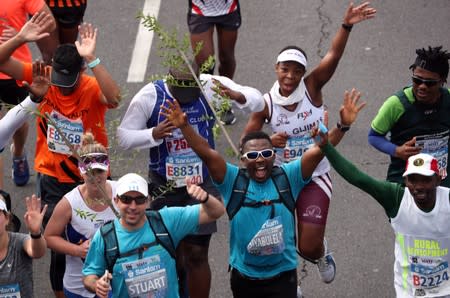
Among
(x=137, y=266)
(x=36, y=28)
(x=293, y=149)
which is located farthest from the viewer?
(x=293, y=149)

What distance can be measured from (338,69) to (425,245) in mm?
5315

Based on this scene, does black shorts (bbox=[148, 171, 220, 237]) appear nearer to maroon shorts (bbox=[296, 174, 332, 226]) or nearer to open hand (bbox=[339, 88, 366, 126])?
maroon shorts (bbox=[296, 174, 332, 226])

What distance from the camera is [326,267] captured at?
9133 millimetres

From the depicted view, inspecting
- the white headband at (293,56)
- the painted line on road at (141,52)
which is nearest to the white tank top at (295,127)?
the white headband at (293,56)

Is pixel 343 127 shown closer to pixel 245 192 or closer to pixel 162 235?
pixel 245 192

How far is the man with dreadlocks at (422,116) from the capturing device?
338 inches

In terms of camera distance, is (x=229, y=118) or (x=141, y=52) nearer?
(x=229, y=118)

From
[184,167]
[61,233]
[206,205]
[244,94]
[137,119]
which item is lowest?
[61,233]

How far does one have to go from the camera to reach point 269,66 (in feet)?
41.9

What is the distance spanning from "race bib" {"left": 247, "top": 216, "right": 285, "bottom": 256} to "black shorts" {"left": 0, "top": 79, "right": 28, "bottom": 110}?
3.28 metres

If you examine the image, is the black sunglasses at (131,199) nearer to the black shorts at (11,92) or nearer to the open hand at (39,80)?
the open hand at (39,80)

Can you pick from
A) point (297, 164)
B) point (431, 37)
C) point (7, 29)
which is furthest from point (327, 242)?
point (431, 37)

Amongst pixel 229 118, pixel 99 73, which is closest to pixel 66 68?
pixel 99 73

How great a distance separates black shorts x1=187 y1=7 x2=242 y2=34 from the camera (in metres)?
11.3
